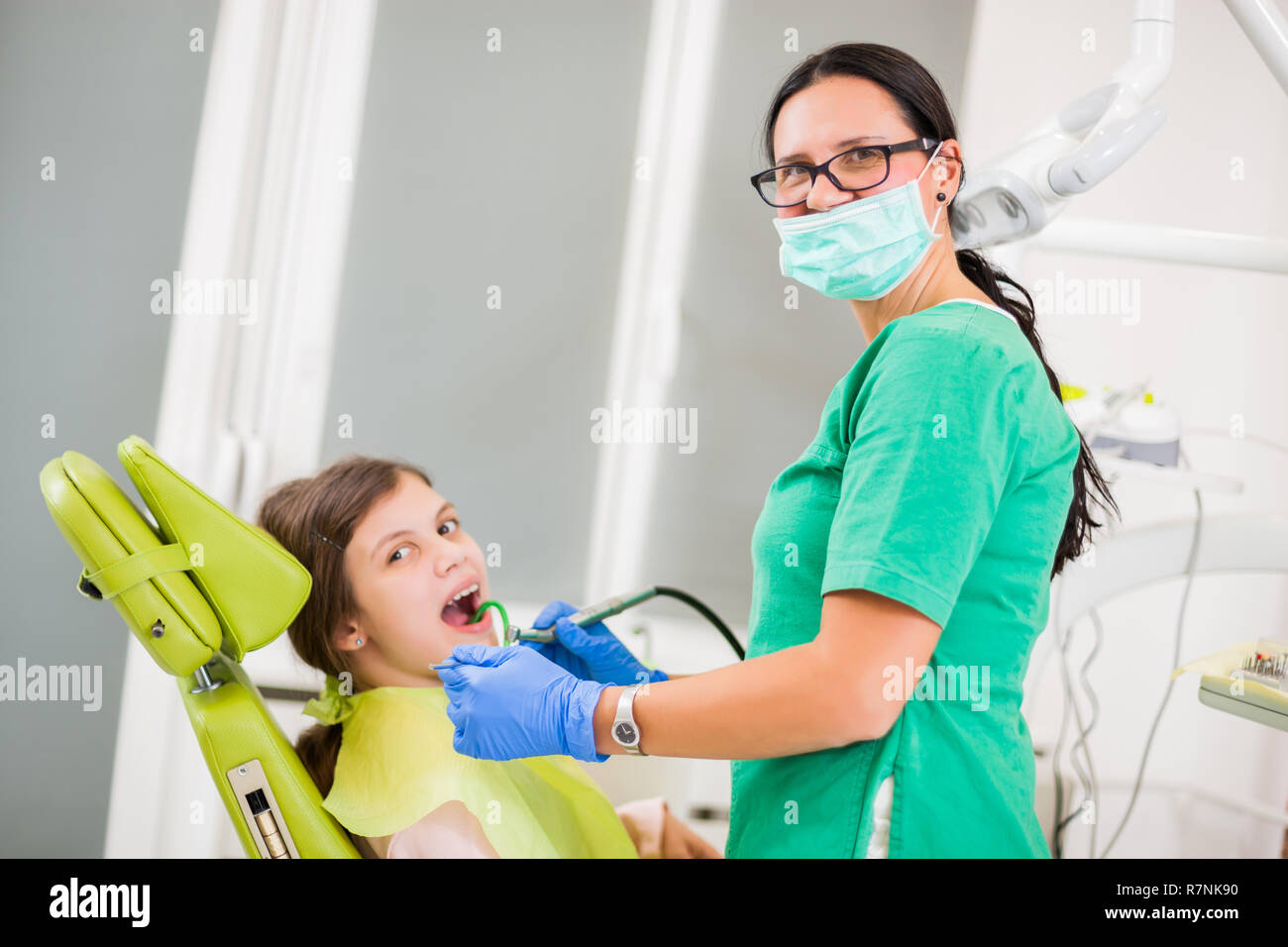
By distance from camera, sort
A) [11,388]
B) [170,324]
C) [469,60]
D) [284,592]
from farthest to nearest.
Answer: [469,60] < [170,324] < [11,388] < [284,592]

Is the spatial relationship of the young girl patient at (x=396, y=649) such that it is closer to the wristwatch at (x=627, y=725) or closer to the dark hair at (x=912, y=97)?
the wristwatch at (x=627, y=725)

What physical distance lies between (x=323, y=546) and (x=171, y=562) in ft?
1.00

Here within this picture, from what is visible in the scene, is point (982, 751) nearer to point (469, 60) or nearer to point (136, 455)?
point (136, 455)

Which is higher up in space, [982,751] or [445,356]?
[445,356]

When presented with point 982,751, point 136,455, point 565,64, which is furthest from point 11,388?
point 982,751

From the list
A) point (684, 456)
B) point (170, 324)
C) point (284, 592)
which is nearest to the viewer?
point (284, 592)

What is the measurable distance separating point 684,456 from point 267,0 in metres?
1.40

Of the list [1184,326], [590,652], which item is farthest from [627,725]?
[1184,326]

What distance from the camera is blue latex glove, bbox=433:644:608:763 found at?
862mm

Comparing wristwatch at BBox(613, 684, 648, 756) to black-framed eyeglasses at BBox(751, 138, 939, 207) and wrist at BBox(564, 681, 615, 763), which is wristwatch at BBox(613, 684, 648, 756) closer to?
wrist at BBox(564, 681, 615, 763)

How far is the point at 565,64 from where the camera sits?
90.5 inches

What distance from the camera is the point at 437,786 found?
3.53 feet

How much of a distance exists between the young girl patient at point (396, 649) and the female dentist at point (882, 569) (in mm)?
214
